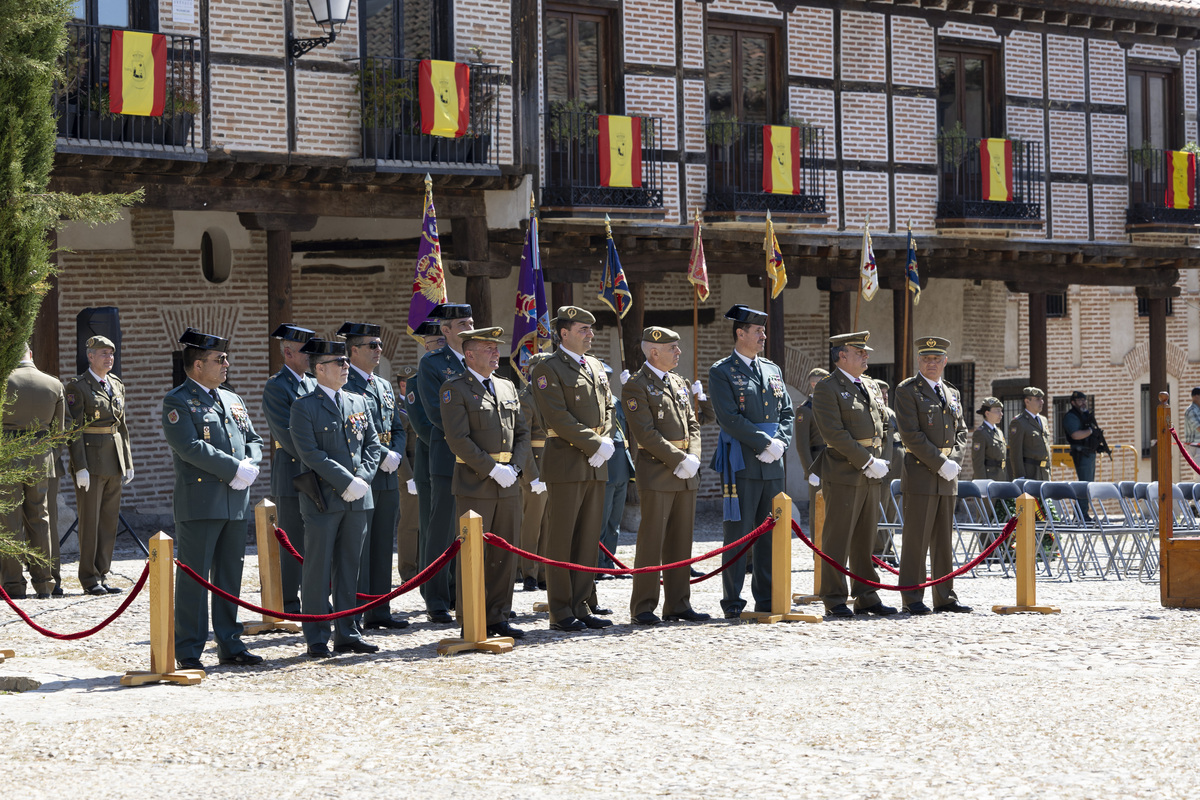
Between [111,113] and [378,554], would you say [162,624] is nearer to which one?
[378,554]

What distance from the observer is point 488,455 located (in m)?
9.10

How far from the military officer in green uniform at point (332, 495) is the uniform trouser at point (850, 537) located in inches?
116

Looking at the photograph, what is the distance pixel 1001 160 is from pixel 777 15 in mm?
3442

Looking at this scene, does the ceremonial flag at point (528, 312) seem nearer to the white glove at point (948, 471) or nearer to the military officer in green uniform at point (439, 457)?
the military officer in green uniform at point (439, 457)

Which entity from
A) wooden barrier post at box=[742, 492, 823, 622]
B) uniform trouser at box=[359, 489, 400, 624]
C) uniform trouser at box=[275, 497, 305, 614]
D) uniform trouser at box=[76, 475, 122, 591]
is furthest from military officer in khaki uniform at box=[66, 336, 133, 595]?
wooden barrier post at box=[742, 492, 823, 622]

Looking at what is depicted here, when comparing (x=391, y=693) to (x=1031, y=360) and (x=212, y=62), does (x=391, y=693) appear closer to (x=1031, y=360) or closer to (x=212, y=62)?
(x=212, y=62)

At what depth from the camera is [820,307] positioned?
899 inches

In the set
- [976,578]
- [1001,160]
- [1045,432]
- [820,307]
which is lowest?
[976,578]

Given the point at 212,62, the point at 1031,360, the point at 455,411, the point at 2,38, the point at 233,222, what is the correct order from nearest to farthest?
the point at 2,38 < the point at 455,411 < the point at 212,62 < the point at 233,222 < the point at 1031,360

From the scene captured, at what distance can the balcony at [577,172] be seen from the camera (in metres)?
17.5

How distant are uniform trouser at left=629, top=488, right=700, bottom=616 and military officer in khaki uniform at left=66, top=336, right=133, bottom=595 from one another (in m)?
3.95

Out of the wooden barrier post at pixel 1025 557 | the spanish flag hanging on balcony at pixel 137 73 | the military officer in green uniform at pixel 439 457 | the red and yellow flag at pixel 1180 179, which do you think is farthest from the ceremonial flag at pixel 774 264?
the red and yellow flag at pixel 1180 179

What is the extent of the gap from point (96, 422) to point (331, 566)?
11.8 ft

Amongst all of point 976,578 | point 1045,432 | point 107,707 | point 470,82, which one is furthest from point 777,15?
point 107,707
